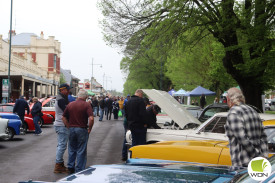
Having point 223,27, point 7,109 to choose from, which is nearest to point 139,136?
point 223,27

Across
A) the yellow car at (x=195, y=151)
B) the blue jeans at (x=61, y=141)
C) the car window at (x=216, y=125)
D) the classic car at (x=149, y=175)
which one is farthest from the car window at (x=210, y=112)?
the classic car at (x=149, y=175)

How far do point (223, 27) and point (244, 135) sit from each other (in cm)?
1196

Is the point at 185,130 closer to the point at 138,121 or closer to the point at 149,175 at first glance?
the point at 138,121

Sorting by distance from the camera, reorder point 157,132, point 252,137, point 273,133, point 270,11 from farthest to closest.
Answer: point 270,11 < point 157,132 < point 273,133 < point 252,137

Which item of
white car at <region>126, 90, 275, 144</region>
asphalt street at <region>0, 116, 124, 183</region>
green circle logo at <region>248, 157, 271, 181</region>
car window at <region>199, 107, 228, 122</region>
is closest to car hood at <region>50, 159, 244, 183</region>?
green circle logo at <region>248, 157, 271, 181</region>

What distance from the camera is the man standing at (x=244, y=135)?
4367 millimetres

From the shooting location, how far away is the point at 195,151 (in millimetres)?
5941

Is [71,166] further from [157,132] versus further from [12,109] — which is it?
[12,109]

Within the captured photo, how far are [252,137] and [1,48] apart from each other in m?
42.6

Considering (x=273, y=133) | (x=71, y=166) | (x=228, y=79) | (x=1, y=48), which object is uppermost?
(x=1, y=48)

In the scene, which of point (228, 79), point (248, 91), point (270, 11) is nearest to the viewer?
point (270, 11)

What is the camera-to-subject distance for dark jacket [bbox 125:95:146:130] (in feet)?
28.0

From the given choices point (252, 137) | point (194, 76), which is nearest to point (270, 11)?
point (252, 137)

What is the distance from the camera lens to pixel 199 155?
5871mm
